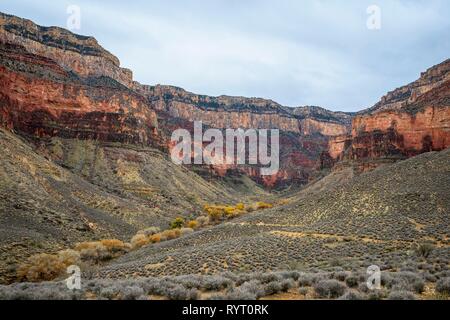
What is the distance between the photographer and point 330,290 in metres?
11.0

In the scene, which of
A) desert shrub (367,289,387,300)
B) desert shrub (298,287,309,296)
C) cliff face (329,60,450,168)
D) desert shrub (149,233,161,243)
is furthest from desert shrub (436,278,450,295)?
cliff face (329,60,450,168)

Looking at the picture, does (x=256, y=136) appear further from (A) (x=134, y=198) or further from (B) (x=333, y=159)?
(A) (x=134, y=198)

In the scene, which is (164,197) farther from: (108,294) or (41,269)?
(108,294)

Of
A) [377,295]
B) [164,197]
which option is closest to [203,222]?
[164,197]

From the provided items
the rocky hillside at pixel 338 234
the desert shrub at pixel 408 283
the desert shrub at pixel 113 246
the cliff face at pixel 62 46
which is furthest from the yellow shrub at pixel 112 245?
the cliff face at pixel 62 46

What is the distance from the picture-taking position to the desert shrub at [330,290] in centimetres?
1095

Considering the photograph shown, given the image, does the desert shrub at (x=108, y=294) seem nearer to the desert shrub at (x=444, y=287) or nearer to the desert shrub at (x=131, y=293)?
the desert shrub at (x=131, y=293)

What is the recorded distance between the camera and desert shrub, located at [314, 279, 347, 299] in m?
11.0

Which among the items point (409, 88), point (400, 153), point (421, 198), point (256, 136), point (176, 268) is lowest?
point (176, 268)

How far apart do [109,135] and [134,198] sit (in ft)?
87.9

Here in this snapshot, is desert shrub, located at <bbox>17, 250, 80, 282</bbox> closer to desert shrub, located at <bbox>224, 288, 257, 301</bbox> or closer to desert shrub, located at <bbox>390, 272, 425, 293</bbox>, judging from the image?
desert shrub, located at <bbox>224, 288, 257, 301</bbox>
